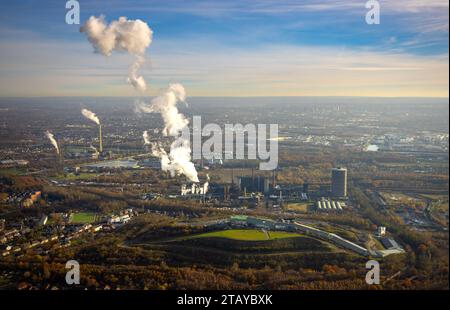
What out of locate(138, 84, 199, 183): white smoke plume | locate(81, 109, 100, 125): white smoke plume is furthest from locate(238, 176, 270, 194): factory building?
locate(81, 109, 100, 125): white smoke plume

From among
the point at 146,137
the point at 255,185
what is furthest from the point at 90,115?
the point at 255,185

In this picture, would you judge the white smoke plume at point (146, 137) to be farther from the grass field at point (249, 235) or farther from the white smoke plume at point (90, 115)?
the grass field at point (249, 235)

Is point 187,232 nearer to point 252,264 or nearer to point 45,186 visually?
point 252,264

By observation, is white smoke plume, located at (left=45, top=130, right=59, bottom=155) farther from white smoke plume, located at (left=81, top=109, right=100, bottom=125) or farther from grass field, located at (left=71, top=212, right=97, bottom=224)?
grass field, located at (left=71, top=212, right=97, bottom=224)

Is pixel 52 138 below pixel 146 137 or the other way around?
the other way around

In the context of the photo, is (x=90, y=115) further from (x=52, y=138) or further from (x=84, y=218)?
(x=84, y=218)

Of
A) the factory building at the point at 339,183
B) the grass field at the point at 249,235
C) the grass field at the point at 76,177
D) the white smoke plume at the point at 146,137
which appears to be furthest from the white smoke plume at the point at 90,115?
the grass field at the point at 249,235
